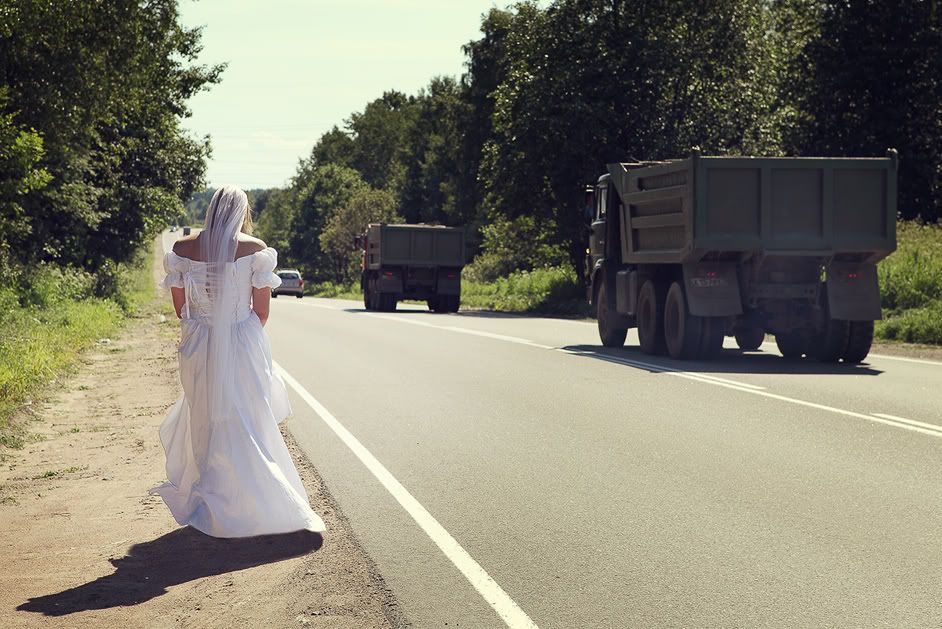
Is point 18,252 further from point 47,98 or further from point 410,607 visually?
point 410,607

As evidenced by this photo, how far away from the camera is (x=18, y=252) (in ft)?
103

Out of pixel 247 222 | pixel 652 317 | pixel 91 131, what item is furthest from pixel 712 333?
pixel 91 131

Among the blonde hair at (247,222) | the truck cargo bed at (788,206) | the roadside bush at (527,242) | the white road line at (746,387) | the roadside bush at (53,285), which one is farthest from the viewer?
the roadside bush at (527,242)

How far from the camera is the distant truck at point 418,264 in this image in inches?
1645

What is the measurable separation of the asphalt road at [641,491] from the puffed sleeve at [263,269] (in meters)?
1.47

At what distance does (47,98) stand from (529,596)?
19749 millimetres

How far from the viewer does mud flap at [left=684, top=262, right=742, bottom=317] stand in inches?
693

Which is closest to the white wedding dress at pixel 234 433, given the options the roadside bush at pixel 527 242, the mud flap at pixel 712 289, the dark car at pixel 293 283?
the mud flap at pixel 712 289

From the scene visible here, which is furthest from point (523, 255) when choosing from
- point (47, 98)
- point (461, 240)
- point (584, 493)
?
point (584, 493)

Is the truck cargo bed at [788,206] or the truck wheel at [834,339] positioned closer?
the truck cargo bed at [788,206]

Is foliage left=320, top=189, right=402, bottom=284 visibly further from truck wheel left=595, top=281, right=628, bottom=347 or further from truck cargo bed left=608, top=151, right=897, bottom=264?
truck cargo bed left=608, top=151, right=897, bottom=264

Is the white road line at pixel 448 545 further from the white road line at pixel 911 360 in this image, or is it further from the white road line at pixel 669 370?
the white road line at pixel 911 360

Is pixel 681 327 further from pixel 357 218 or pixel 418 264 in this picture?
pixel 357 218

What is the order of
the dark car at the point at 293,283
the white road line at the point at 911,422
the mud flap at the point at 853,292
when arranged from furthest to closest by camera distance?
1. the dark car at the point at 293,283
2. the mud flap at the point at 853,292
3. the white road line at the point at 911,422
